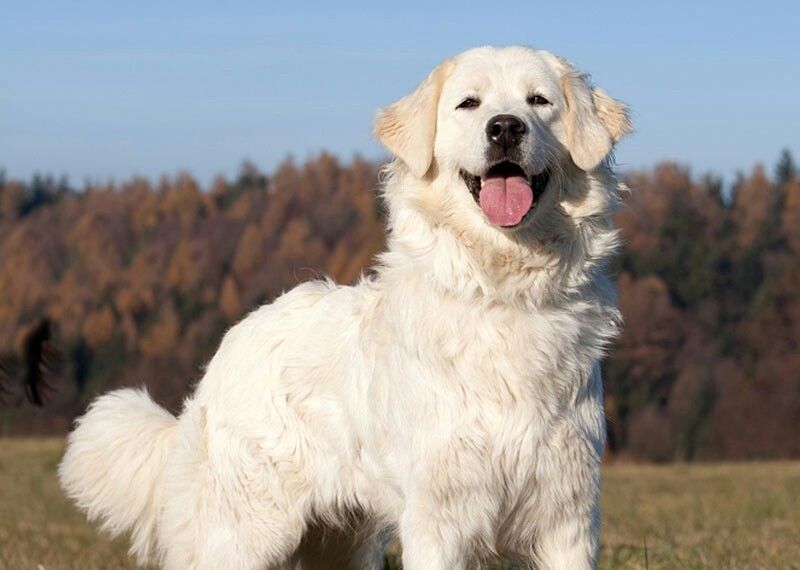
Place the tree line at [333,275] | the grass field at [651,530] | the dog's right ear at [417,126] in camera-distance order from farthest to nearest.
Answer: the tree line at [333,275]
the grass field at [651,530]
the dog's right ear at [417,126]

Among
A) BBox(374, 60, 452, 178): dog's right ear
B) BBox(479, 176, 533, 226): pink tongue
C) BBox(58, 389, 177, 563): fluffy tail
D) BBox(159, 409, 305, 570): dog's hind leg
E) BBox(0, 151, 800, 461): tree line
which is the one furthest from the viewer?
BBox(0, 151, 800, 461): tree line

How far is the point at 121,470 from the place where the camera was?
19.9ft

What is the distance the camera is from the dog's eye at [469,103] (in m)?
5.00

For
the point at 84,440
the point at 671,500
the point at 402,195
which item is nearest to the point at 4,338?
the point at 84,440

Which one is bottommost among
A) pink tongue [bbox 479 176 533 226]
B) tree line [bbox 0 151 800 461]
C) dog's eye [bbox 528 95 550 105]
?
tree line [bbox 0 151 800 461]

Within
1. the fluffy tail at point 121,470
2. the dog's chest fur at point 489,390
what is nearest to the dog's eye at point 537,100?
the dog's chest fur at point 489,390

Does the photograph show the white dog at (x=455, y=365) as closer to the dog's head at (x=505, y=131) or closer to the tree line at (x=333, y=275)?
the dog's head at (x=505, y=131)

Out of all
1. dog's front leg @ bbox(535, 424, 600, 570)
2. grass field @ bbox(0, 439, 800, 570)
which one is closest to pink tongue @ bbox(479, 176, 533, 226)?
dog's front leg @ bbox(535, 424, 600, 570)

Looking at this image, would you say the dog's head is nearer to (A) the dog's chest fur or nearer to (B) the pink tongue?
(B) the pink tongue

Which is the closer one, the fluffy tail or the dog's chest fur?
the dog's chest fur

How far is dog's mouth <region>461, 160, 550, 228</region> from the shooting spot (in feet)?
15.8

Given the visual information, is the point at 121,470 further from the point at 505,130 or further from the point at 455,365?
the point at 505,130

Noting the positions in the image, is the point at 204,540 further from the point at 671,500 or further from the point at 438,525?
the point at 671,500

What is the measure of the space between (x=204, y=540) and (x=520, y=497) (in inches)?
65.8
